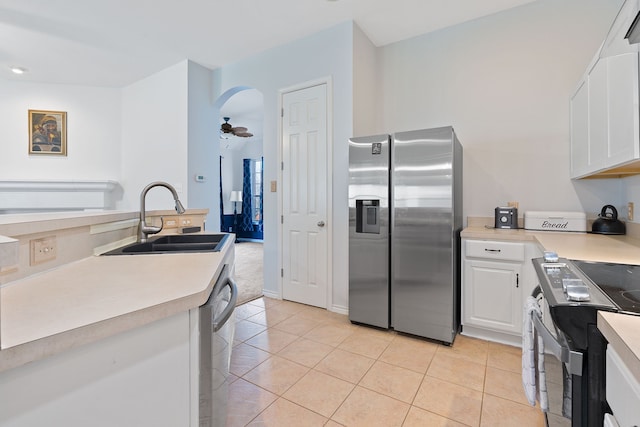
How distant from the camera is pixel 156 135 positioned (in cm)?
411

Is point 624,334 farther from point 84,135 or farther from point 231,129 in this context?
point 84,135

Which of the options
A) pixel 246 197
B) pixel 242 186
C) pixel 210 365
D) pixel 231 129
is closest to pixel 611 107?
pixel 210 365

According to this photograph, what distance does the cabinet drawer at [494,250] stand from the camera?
2.19m

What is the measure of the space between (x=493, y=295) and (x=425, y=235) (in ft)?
2.22

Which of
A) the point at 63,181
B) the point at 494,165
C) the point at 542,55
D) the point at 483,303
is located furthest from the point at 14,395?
the point at 63,181

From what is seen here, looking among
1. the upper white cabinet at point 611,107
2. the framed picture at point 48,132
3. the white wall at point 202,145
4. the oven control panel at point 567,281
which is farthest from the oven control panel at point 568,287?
the framed picture at point 48,132

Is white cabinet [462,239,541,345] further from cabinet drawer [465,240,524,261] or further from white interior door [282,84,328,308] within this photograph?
white interior door [282,84,328,308]

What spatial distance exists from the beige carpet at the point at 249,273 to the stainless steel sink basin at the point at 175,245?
1.34 m

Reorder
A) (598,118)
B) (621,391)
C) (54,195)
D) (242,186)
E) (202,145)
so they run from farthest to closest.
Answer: (242,186) < (54,195) < (202,145) < (598,118) < (621,391)

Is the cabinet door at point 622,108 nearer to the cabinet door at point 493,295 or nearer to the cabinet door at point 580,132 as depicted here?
the cabinet door at point 580,132

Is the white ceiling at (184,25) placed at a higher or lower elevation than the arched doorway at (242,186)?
higher

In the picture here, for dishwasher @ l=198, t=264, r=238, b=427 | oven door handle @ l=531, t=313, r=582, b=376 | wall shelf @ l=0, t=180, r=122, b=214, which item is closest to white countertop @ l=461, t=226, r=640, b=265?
oven door handle @ l=531, t=313, r=582, b=376

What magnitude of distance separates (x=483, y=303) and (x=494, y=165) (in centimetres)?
128

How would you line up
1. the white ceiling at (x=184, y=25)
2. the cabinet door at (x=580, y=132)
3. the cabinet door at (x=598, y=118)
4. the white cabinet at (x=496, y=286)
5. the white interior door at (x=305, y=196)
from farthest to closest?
the white interior door at (x=305, y=196) < the white ceiling at (x=184, y=25) < the white cabinet at (x=496, y=286) < the cabinet door at (x=580, y=132) < the cabinet door at (x=598, y=118)
